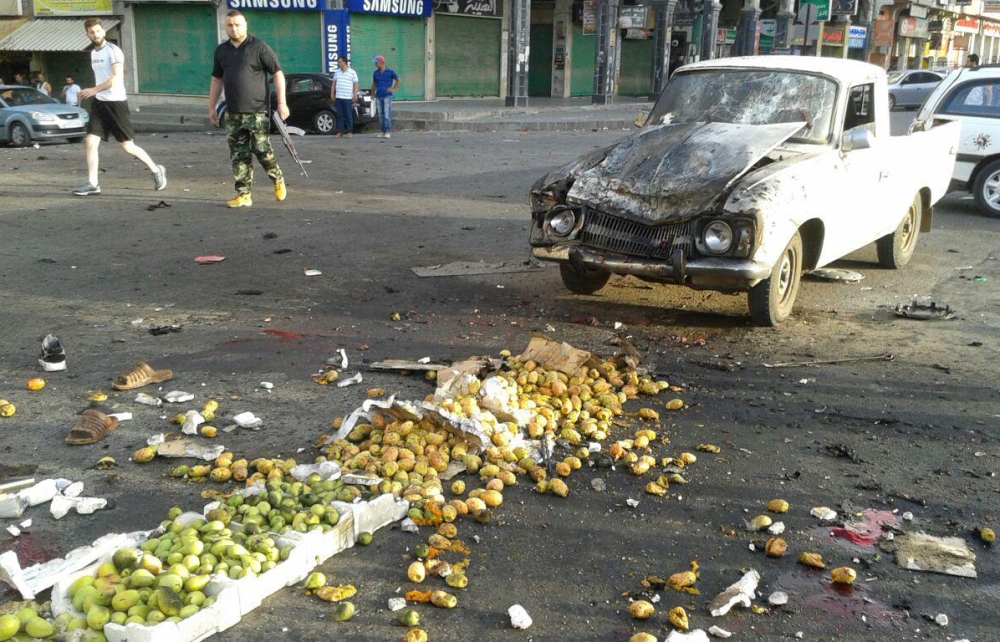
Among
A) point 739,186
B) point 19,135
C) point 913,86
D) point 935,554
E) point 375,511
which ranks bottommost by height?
point 935,554

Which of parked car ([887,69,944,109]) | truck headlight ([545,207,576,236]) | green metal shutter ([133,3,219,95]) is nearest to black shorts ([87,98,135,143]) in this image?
truck headlight ([545,207,576,236])

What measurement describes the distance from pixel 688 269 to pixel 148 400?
338cm

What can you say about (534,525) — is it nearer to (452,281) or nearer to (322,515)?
(322,515)

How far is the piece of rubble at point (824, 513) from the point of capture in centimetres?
383

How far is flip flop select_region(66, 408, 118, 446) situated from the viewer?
4.39m

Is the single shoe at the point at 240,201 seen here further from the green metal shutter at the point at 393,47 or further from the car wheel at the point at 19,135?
the green metal shutter at the point at 393,47

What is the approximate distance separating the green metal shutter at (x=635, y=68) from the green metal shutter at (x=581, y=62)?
7.48 feet

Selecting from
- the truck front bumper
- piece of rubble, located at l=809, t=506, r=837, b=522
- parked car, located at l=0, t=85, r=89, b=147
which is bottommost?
piece of rubble, located at l=809, t=506, r=837, b=522

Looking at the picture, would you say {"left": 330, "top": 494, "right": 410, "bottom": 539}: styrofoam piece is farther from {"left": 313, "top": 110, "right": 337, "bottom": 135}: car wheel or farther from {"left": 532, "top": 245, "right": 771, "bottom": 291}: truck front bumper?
{"left": 313, "top": 110, "right": 337, "bottom": 135}: car wheel

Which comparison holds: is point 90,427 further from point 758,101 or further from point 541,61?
point 541,61

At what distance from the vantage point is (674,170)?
6.10 metres

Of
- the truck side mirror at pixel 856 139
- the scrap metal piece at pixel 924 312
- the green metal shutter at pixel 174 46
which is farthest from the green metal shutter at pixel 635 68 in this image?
the truck side mirror at pixel 856 139

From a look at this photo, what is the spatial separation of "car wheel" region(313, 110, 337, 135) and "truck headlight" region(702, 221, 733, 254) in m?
18.3

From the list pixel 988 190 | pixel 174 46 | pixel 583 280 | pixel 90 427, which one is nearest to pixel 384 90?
pixel 174 46
